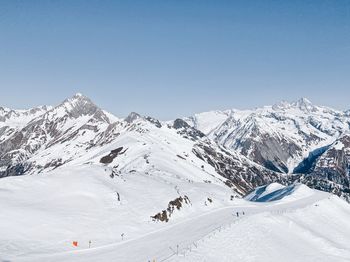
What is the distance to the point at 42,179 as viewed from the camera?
6331cm

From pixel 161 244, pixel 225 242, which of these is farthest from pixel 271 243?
pixel 161 244

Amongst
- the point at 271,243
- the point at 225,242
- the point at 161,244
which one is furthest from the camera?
the point at 271,243

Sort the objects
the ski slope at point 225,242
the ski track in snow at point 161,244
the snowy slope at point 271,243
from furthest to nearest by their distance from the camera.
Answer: the snowy slope at point 271,243, the ski slope at point 225,242, the ski track in snow at point 161,244

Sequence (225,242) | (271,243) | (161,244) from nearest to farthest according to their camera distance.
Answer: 1. (161,244)
2. (225,242)
3. (271,243)

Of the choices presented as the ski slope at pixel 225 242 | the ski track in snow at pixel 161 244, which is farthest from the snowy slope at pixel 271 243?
the ski track in snow at pixel 161 244

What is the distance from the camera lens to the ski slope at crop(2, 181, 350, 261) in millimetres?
42625

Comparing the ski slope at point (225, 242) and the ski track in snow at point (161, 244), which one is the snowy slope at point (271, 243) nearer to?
the ski slope at point (225, 242)

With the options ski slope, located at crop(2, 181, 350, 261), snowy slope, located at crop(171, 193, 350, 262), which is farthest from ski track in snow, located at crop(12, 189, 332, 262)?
snowy slope, located at crop(171, 193, 350, 262)

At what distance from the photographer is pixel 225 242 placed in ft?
161

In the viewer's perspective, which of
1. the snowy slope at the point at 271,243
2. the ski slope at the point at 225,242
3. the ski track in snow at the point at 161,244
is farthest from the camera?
the snowy slope at the point at 271,243

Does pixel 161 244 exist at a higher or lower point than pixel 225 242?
higher

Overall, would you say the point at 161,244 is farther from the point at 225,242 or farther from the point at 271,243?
the point at 271,243

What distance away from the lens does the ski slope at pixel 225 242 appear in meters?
42.6

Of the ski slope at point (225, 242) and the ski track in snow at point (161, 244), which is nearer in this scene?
the ski track in snow at point (161, 244)
